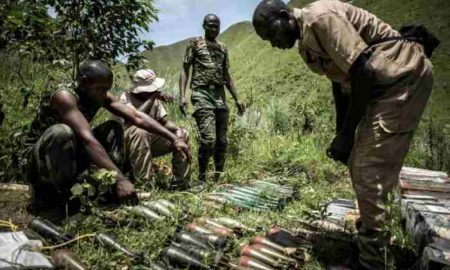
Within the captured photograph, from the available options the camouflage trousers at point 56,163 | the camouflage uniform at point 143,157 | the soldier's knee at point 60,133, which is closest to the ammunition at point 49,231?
the camouflage trousers at point 56,163

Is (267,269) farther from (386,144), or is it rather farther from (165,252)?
(386,144)

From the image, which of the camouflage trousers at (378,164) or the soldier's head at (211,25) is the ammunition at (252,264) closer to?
the camouflage trousers at (378,164)

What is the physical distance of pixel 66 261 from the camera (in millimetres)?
2596

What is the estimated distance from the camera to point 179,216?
3.44m

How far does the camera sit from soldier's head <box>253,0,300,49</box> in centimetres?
276

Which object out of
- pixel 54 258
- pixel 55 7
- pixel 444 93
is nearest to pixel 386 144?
pixel 54 258

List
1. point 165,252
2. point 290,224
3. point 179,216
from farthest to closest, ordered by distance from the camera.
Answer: point 290,224 → point 179,216 → point 165,252

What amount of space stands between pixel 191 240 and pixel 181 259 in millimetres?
226

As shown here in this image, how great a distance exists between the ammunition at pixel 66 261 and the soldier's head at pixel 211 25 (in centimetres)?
363

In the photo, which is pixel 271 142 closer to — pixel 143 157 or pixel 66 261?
pixel 143 157

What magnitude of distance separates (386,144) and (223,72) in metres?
3.33

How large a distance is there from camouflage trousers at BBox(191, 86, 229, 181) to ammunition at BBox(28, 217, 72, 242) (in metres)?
2.48

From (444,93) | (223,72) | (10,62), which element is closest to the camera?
(223,72)

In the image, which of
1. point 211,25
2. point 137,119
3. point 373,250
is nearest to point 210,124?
point 211,25
